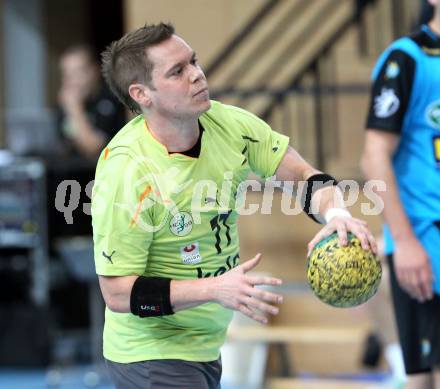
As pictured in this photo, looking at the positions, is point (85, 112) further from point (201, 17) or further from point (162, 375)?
point (162, 375)

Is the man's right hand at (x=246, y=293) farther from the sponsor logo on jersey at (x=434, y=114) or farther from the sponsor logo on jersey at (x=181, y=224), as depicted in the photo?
the sponsor logo on jersey at (x=434, y=114)

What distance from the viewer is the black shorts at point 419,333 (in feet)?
13.8

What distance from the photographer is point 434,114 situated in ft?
13.8

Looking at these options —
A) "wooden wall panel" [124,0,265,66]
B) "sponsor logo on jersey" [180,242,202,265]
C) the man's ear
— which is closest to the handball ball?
"sponsor logo on jersey" [180,242,202,265]

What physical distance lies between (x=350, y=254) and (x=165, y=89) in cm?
89

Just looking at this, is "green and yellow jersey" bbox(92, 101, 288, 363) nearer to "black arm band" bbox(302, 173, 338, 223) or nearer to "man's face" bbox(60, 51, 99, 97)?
"black arm band" bbox(302, 173, 338, 223)

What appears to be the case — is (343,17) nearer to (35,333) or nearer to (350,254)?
(35,333)

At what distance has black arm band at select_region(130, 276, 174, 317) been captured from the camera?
131 inches

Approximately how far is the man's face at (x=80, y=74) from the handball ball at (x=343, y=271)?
20.7ft

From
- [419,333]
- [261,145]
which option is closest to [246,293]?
[261,145]

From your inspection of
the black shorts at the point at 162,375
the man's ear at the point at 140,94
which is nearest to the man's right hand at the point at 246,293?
the black shorts at the point at 162,375

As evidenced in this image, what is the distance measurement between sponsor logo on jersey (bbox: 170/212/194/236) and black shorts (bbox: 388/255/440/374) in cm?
115

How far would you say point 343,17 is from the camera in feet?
31.6

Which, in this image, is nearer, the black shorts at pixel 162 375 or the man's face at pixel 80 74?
the black shorts at pixel 162 375
